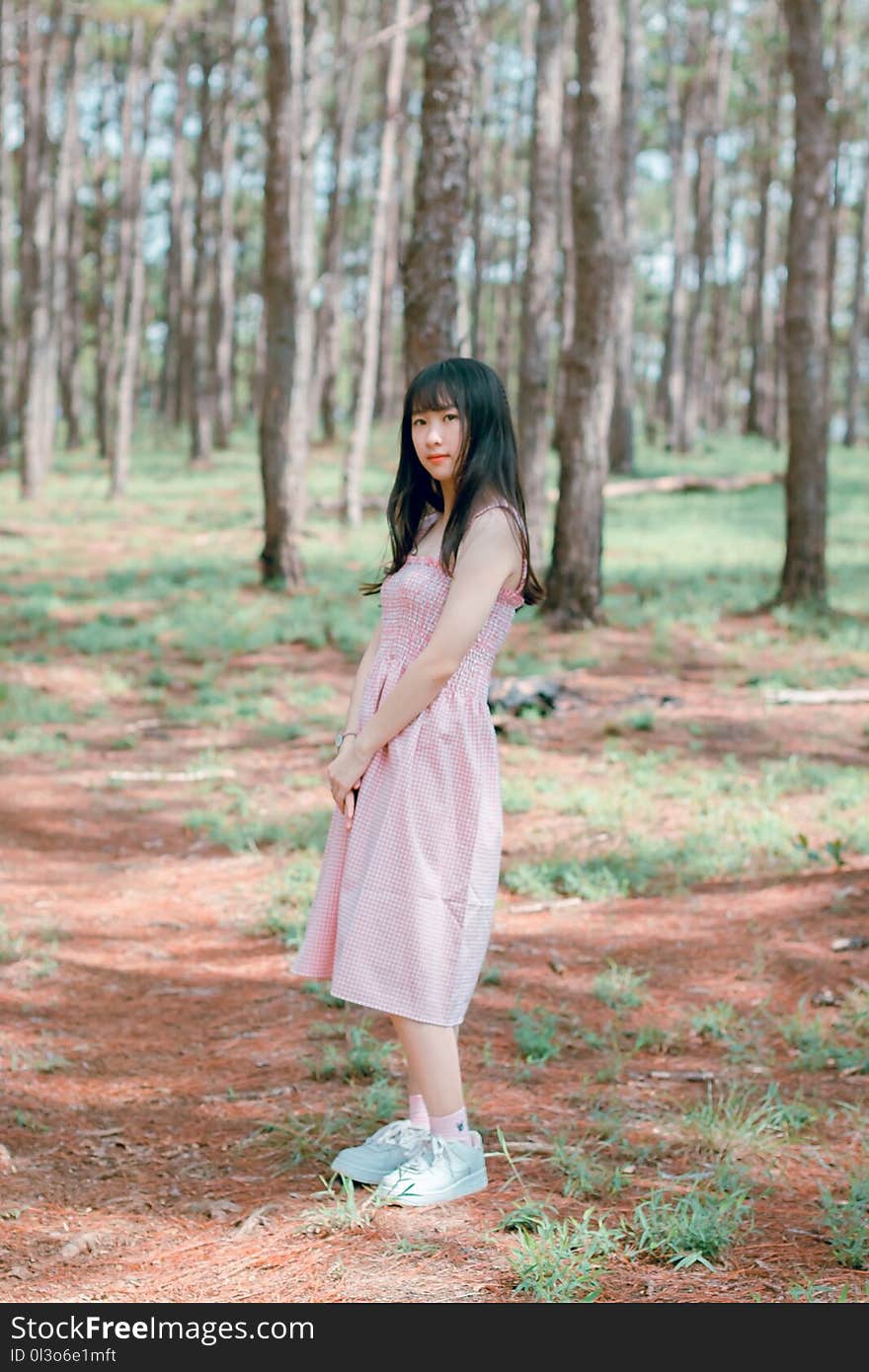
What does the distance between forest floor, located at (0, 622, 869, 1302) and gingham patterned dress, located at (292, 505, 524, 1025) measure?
1.91ft

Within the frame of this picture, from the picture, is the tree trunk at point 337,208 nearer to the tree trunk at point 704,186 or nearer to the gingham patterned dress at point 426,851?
the tree trunk at point 704,186

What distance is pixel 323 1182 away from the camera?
3.73 m

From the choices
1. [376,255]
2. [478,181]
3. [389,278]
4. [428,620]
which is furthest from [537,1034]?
[389,278]

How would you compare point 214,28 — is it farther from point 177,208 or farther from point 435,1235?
point 435,1235

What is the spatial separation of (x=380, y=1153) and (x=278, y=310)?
12.5 m

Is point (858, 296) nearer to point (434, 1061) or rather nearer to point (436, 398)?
point (436, 398)

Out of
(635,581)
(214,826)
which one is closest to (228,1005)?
(214,826)

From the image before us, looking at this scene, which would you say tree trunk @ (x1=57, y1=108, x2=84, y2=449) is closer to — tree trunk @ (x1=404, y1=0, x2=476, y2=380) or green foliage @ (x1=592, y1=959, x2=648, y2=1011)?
tree trunk @ (x1=404, y1=0, x2=476, y2=380)

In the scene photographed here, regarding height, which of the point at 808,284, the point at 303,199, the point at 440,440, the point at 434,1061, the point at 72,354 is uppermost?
the point at 303,199

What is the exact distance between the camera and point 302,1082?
A: 15.9 ft

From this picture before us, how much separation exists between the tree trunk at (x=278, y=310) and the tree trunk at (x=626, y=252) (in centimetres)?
729

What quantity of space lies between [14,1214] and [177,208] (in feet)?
95.0

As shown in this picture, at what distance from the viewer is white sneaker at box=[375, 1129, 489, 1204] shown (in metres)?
3.75

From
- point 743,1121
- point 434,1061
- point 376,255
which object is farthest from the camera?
point 376,255
